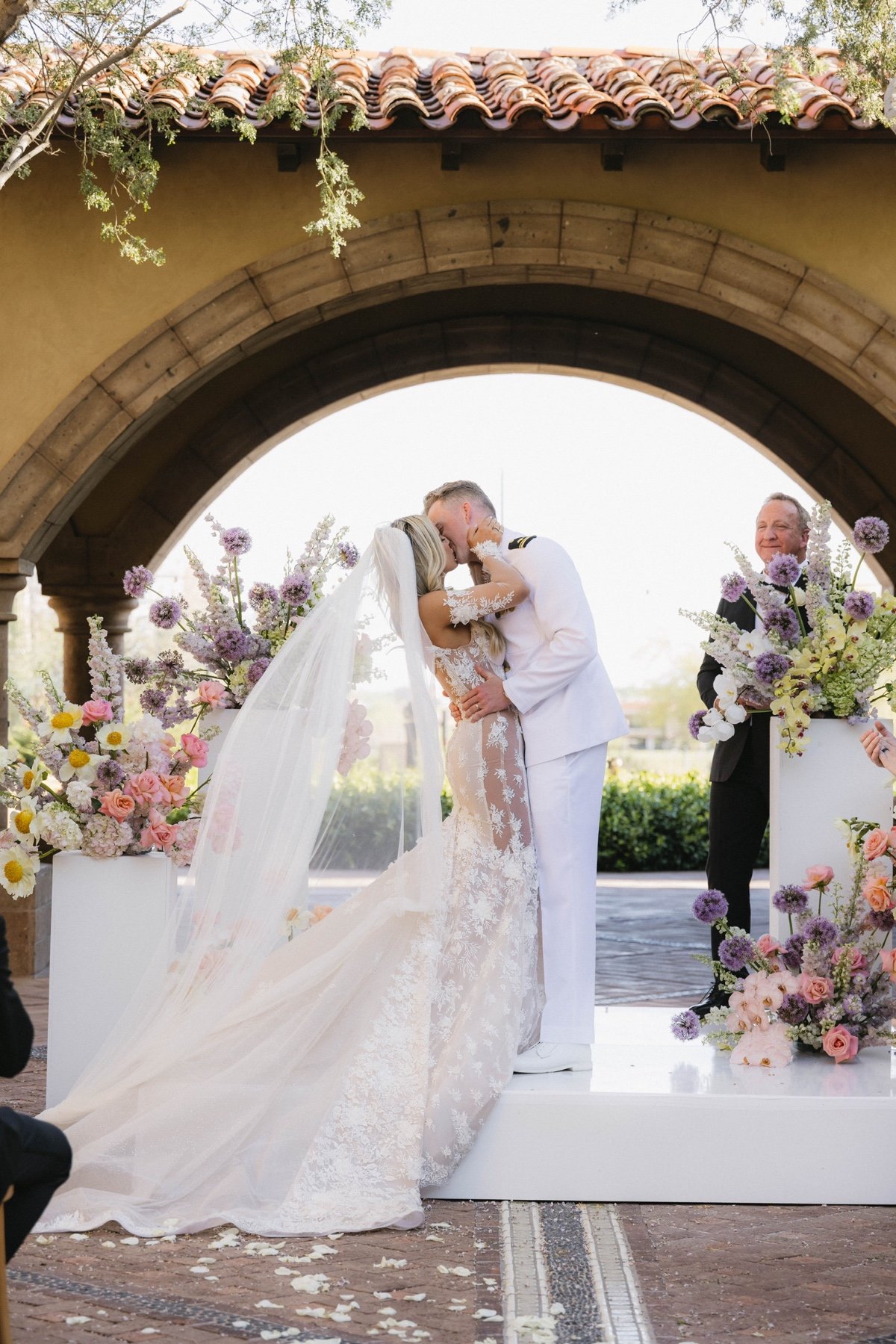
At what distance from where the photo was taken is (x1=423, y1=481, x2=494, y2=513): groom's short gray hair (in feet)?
16.2

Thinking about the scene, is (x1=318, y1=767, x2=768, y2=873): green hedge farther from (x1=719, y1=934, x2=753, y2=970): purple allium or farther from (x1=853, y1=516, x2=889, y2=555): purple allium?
(x1=853, y1=516, x2=889, y2=555): purple allium

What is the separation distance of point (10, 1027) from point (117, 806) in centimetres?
216

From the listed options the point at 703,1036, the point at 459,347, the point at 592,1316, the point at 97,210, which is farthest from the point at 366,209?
the point at 592,1316

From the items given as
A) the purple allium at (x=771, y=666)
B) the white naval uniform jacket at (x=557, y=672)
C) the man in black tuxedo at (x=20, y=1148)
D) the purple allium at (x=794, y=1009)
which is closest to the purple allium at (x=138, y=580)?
the white naval uniform jacket at (x=557, y=672)

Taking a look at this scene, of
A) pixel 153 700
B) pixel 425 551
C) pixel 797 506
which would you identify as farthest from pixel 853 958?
pixel 153 700

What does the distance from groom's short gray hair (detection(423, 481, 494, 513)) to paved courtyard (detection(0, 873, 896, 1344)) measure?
2152mm

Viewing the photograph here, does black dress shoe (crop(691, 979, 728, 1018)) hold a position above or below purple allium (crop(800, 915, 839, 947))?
below

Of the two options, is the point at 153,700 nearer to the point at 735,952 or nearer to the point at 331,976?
the point at 331,976

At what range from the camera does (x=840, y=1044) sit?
4809 millimetres

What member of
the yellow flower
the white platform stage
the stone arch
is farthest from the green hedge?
the white platform stage

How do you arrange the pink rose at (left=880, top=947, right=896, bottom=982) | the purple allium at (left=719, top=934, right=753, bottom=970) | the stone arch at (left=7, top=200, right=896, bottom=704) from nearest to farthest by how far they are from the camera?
the pink rose at (left=880, top=947, right=896, bottom=982), the purple allium at (left=719, top=934, right=753, bottom=970), the stone arch at (left=7, top=200, right=896, bottom=704)

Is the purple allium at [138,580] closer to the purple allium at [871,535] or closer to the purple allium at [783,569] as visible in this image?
the purple allium at [783,569]

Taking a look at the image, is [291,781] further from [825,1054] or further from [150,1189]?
[825,1054]

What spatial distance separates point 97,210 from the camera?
7926 mm
